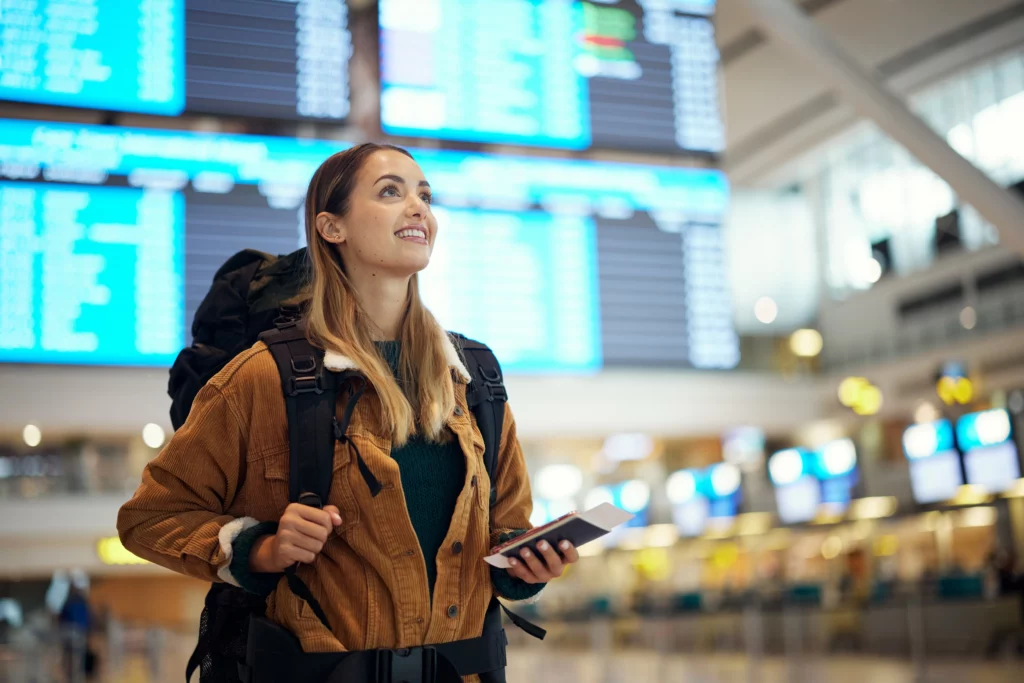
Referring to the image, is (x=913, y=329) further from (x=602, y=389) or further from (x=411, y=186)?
(x=411, y=186)

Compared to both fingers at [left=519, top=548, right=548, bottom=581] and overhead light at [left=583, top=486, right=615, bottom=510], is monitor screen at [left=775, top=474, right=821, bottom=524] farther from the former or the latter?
fingers at [left=519, top=548, right=548, bottom=581]

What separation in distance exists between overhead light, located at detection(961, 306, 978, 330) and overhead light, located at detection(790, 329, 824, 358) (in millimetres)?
4273

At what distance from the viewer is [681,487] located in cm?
2400

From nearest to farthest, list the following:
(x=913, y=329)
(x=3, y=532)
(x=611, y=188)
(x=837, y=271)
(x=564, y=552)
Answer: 1. (x=564, y=552)
2. (x=611, y=188)
3. (x=3, y=532)
4. (x=913, y=329)
5. (x=837, y=271)

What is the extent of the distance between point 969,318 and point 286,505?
61.0ft

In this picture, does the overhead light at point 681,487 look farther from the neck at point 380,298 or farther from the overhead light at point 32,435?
the neck at point 380,298

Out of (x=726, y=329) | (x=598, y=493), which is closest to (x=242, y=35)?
(x=726, y=329)

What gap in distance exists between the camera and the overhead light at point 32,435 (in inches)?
337

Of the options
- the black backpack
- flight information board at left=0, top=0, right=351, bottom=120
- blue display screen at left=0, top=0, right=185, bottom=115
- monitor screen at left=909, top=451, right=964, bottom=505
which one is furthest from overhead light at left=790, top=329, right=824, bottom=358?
the black backpack

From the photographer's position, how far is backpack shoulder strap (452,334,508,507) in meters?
2.21

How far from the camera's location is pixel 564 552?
1.98 m

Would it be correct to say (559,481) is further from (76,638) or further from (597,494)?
(76,638)

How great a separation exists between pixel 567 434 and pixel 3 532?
9332mm

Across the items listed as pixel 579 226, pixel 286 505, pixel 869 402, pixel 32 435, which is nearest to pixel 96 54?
pixel 579 226
